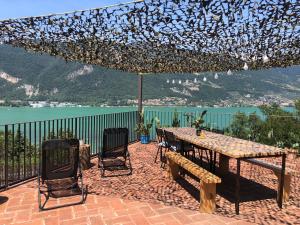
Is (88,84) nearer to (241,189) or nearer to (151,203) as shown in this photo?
(241,189)

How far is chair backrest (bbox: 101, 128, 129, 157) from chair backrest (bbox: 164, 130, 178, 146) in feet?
2.72

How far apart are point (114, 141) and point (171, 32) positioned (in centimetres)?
235

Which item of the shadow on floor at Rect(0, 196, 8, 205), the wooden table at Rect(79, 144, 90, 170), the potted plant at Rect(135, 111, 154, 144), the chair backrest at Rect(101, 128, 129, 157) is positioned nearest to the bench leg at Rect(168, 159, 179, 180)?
the chair backrest at Rect(101, 128, 129, 157)

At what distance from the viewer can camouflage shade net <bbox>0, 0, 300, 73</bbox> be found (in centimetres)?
395

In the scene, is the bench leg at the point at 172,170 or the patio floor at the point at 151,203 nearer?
the patio floor at the point at 151,203

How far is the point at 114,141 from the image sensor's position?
5.84 metres

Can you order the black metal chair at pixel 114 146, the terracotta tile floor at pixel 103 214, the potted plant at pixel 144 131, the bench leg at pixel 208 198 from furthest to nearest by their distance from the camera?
the potted plant at pixel 144 131 < the black metal chair at pixel 114 146 < the bench leg at pixel 208 198 < the terracotta tile floor at pixel 103 214

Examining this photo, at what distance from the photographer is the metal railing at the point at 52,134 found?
197 inches

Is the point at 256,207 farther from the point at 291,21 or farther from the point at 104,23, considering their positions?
the point at 104,23

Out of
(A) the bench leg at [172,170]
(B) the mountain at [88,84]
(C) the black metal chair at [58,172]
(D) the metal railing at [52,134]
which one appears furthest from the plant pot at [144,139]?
(B) the mountain at [88,84]

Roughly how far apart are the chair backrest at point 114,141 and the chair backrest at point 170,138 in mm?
830

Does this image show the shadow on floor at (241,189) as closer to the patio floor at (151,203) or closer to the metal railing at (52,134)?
the patio floor at (151,203)

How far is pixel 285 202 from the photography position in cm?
425

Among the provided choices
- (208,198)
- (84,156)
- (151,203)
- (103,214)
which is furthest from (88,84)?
(208,198)
